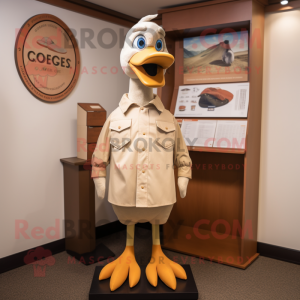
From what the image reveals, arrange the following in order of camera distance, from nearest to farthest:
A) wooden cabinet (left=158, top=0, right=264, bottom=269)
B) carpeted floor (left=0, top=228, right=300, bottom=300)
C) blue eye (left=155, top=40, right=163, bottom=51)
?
1. blue eye (left=155, top=40, right=163, bottom=51)
2. carpeted floor (left=0, top=228, right=300, bottom=300)
3. wooden cabinet (left=158, top=0, right=264, bottom=269)

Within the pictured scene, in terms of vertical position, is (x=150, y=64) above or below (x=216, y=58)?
below

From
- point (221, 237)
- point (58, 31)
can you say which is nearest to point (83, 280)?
point (221, 237)

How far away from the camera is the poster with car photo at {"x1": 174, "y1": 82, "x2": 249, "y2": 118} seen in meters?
2.68

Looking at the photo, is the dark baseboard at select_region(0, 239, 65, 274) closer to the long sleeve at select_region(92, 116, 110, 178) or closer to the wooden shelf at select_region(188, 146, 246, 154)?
the long sleeve at select_region(92, 116, 110, 178)

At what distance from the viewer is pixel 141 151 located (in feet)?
6.72

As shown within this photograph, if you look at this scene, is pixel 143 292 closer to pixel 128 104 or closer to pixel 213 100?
pixel 128 104

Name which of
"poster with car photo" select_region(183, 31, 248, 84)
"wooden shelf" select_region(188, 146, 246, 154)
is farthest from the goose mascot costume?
"poster with car photo" select_region(183, 31, 248, 84)

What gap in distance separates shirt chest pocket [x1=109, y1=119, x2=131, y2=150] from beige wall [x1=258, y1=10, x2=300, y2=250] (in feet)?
4.68

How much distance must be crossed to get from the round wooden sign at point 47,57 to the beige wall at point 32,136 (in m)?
0.06

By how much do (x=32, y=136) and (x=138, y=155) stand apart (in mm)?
1148

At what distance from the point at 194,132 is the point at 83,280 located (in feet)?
5.05

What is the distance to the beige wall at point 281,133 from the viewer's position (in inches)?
106

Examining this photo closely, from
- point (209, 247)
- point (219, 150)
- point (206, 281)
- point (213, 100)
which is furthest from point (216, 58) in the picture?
point (206, 281)

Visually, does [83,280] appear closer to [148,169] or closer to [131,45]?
[148,169]
